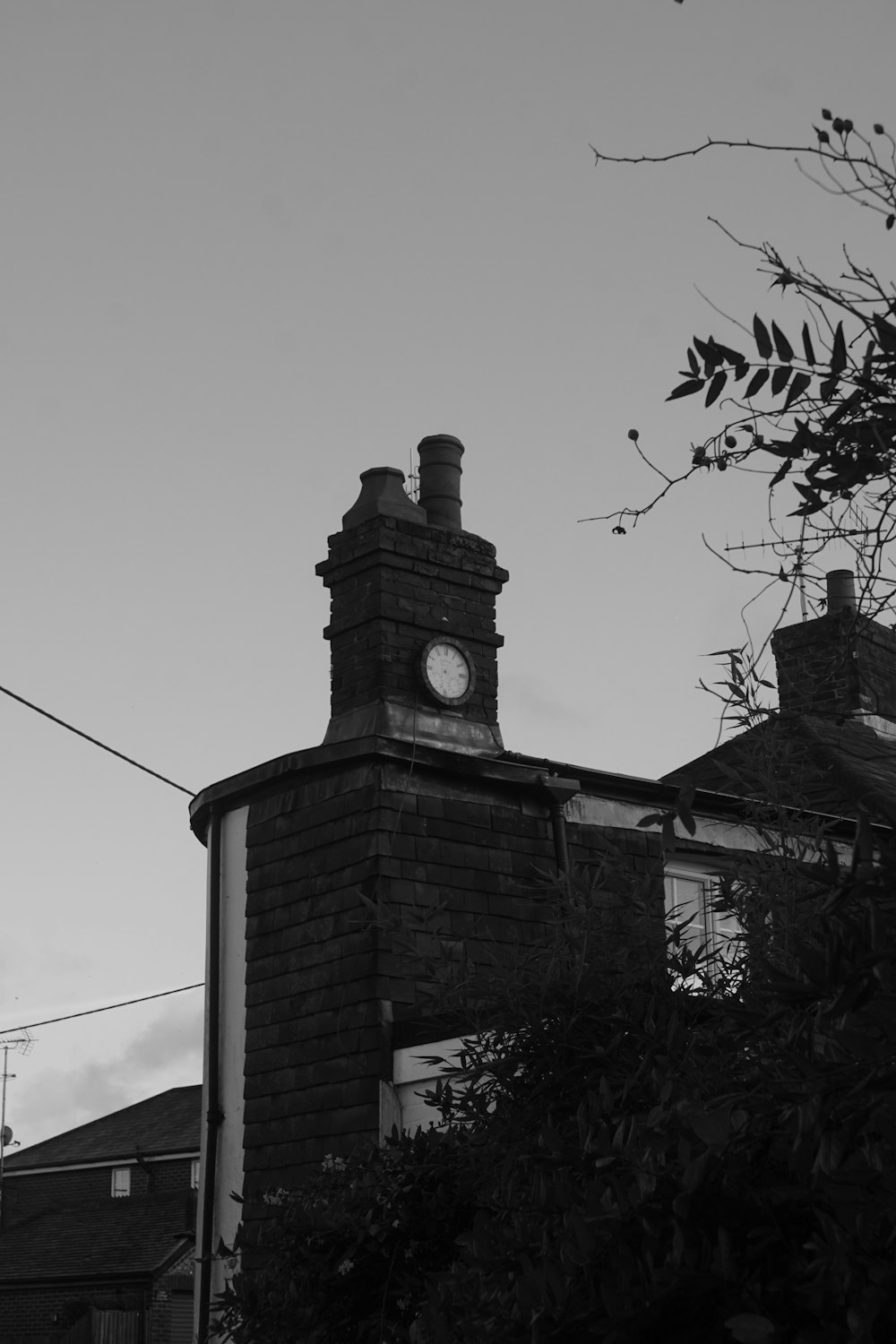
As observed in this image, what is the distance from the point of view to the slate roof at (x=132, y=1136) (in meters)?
37.6

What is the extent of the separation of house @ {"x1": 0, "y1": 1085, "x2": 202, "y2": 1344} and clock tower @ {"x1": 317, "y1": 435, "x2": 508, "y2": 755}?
2265 centimetres

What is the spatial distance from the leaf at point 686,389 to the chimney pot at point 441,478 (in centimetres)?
932

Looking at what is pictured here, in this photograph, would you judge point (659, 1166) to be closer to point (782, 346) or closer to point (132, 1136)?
point (782, 346)

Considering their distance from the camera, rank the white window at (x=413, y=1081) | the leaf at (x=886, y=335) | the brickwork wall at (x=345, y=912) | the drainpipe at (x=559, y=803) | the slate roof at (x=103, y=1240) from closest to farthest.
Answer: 1. the leaf at (x=886, y=335)
2. the white window at (x=413, y=1081)
3. the brickwork wall at (x=345, y=912)
4. the drainpipe at (x=559, y=803)
5. the slate roof at (x=103, y=1240)

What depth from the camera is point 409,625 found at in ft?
39.1

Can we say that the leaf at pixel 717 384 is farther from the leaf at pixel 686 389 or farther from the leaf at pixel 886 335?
the leaf at pixel 886 335

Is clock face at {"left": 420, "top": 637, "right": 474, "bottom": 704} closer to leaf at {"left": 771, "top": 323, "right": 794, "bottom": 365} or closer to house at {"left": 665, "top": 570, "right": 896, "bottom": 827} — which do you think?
house at {"left": 665, "top": 570, "right": 896, "bottom": 827}

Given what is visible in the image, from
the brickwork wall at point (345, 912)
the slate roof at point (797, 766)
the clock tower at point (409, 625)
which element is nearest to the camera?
the slate roof at point (797, 766)

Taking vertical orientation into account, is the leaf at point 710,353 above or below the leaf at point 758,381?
above

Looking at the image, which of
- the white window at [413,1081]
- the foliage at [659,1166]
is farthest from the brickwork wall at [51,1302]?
the foliage at [659,1166]

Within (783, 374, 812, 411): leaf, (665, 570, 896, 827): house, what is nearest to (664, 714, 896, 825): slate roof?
(665, 570, 896, 827): house

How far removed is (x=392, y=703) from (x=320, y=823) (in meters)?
1.09

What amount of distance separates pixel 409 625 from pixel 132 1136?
101 feet

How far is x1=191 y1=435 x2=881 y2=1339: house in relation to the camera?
10422mm
